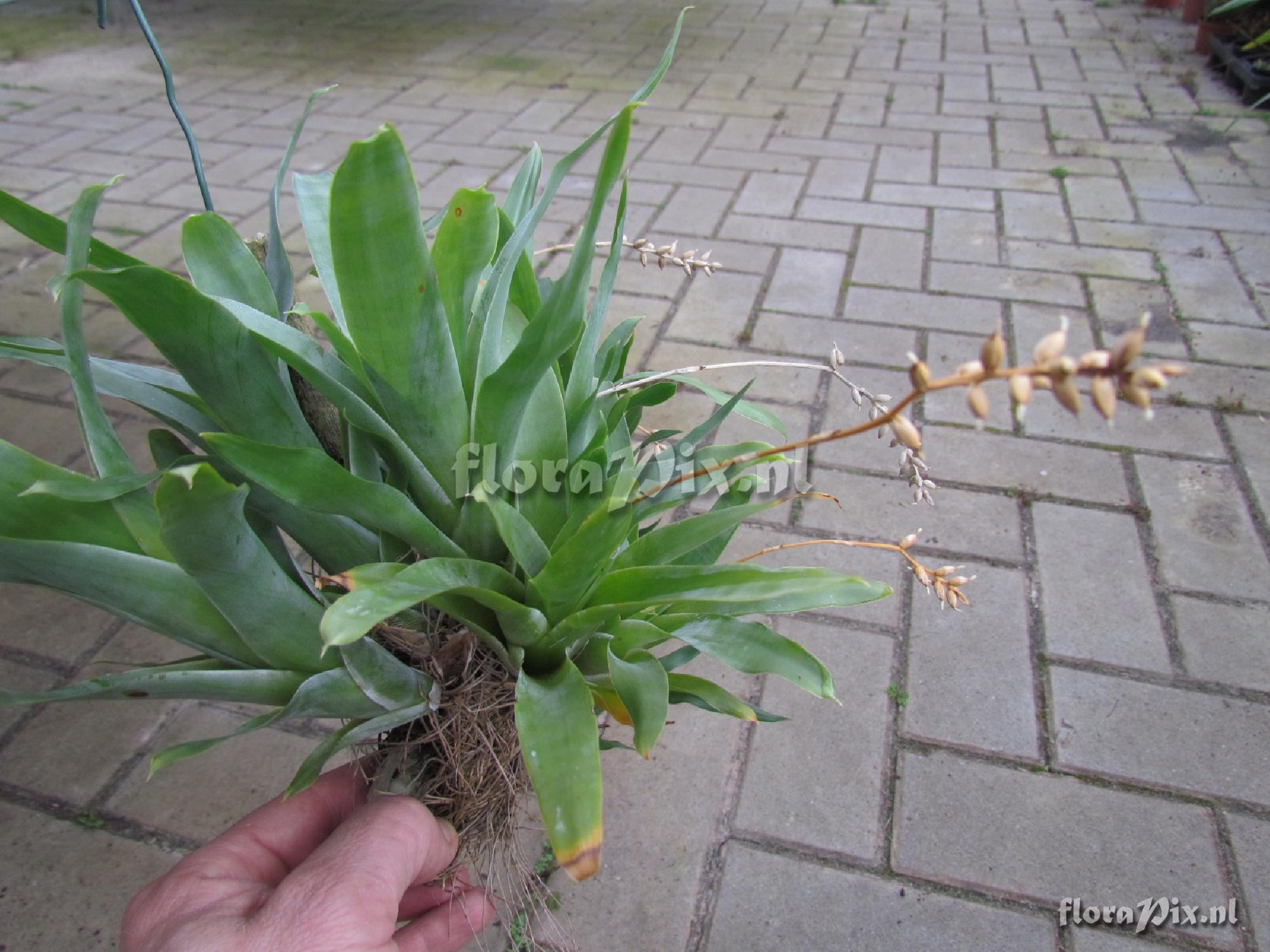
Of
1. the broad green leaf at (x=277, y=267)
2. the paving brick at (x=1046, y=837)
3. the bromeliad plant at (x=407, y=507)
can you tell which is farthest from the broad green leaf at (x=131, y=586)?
the paving brick at (x=1046, y=837)

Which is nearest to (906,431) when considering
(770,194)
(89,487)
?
(89,487)

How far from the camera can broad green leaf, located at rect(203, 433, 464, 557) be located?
0.71 m

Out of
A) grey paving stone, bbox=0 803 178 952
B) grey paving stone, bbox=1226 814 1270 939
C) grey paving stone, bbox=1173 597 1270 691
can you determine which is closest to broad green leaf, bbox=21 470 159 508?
grey paving stone, bbox=0 803 178 952

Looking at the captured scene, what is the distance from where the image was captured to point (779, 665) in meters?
0.90

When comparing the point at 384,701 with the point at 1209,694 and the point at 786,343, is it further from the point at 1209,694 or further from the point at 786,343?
the point at 786,343

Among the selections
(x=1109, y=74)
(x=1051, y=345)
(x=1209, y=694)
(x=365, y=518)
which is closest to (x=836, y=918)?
(x=1209, y=694)

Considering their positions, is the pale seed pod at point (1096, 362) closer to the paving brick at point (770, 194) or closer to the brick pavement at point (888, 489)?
the brick pavement at point (888, 489)

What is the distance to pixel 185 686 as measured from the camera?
2.63 ft

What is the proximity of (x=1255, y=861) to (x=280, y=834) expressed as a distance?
1465 mm

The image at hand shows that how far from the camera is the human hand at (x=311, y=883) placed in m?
0.81

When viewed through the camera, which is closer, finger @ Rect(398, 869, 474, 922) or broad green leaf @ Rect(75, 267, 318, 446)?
broad green leaf @ Rect(75, 267, 318, 446)

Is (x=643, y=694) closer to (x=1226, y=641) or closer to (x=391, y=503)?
(x=391, y=503)

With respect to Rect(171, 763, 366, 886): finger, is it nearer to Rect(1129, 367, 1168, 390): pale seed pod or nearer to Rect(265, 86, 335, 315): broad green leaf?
Rect(265, 86, 335, 315): broad green leaf

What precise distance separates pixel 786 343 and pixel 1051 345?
2.20 meters
